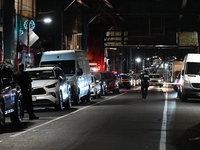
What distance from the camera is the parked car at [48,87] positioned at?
19781 millimetres

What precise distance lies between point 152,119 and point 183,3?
1067 inches

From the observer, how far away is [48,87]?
65.4ft

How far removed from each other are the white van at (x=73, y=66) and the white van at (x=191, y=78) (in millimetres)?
5316

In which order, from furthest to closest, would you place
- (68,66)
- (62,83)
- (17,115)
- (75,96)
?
(68,66) → (75,96) → (62,83) → (17,115)

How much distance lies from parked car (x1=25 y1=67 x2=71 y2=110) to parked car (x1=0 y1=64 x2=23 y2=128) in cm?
401

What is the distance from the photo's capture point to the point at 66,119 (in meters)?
16.0

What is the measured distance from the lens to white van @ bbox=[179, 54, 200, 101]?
26.0 m

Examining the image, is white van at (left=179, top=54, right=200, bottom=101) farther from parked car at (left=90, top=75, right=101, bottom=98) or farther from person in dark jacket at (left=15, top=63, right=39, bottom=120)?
person in dark jacket at (left=15, top=63, right=39, bottom=120)

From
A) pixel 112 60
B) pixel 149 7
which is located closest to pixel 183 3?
pixel 149 7

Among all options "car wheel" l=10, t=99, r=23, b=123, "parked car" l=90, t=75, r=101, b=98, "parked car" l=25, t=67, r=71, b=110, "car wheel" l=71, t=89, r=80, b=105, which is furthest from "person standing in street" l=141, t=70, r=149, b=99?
"car wheel" l=10, t=99, r=23, b=123

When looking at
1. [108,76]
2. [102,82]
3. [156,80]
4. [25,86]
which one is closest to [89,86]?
[102,82]

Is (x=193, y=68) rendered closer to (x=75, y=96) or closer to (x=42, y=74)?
(x=75, y=96)

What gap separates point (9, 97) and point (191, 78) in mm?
14417

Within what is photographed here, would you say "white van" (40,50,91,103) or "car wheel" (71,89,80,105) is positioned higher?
"white van" (40,50,91,103)
